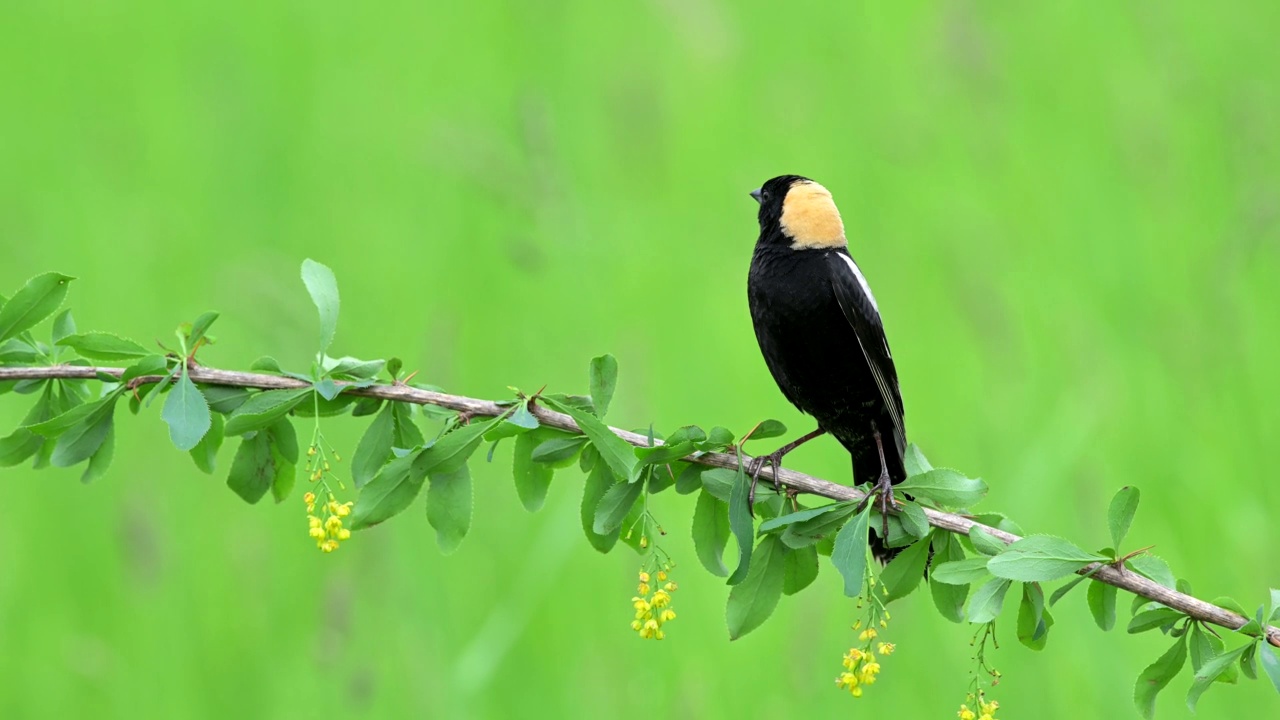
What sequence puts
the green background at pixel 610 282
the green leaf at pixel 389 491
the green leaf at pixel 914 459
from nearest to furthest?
the green leaf at pixel 389 491, the green leaf at pixel 914 459, the green background at pixel 610 282

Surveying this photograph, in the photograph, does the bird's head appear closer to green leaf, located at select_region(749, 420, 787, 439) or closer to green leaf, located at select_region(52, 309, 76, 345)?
green leaf, located at select_region(749, 420, 787, 439)

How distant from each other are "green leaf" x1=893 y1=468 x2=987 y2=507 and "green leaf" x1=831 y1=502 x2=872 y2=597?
0.16 m

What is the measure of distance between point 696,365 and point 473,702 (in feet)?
6.33

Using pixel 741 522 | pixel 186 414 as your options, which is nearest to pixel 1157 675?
pixel 741 522

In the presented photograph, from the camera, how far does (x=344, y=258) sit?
237 inches

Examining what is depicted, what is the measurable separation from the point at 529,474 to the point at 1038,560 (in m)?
0.82

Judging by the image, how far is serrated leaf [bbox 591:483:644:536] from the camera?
192 centimetres

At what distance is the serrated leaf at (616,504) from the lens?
6.31 feet

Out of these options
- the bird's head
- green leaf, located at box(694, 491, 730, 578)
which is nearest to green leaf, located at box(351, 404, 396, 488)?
green leaf, located at box(694, 491, 730, 578)

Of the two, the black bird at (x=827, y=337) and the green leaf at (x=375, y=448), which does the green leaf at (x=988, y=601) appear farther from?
the black bird at (x=827, y=337)

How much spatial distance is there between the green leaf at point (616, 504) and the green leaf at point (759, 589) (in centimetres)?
21

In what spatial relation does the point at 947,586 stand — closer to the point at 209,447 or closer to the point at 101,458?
the point at 209,447

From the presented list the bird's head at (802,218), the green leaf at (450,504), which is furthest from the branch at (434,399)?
the bird's head at (802,218)

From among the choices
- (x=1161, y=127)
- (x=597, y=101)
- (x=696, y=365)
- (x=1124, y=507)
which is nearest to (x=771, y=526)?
(x=1124, y=507)
